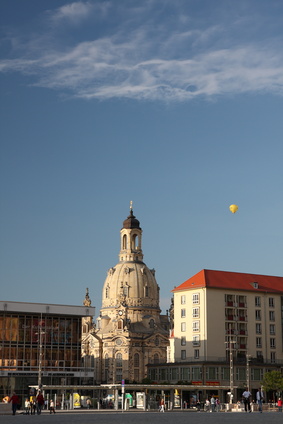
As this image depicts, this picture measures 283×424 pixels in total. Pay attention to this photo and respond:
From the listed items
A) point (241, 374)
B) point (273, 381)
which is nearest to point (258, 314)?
point (241, 374)

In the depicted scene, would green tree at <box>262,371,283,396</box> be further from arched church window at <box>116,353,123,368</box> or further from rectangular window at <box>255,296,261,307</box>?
arched church window at <box>116,353,123,368</box>

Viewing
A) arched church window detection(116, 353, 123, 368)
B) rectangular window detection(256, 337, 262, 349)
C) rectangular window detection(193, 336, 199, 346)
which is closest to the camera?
rectangular window detection(193, 336, 199, 346)

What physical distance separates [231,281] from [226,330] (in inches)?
349

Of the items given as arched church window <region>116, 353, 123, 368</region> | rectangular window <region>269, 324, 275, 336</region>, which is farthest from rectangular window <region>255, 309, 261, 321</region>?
arched church window <region>116, 353, 123, 368</region>

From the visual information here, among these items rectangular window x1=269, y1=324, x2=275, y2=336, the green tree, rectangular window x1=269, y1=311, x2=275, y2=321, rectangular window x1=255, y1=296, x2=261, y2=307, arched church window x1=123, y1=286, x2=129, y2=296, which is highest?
arched church window x1=123, y1=286, x2=129, y2=296

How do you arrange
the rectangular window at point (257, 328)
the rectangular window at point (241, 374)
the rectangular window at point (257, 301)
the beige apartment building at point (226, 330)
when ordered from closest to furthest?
1. the rectangular window at point (241, 374)
2. the beige apartment building at point (226, 330)
3. the rectangular window at point (257, 328)
4. the rectangular window at point (257, 301)

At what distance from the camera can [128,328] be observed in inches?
7293

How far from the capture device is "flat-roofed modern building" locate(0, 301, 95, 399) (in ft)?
344

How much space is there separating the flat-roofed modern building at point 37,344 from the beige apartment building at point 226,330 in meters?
18.4

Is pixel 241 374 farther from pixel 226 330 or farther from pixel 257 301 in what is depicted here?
pixel 257 301

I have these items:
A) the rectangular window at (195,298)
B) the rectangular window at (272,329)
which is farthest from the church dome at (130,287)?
the rectangular window at (272,329)

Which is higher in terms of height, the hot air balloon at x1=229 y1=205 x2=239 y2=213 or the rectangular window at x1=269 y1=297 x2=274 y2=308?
the hot air balloon at x1=229 y1=205 x2=239 y2=213

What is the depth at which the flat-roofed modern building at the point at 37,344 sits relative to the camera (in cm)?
10475

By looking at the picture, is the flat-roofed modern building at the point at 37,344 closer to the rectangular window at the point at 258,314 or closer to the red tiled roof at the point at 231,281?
the red tiled roof at the point at 231,281
